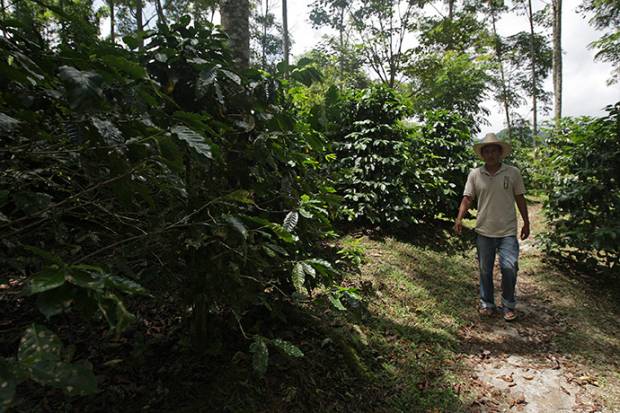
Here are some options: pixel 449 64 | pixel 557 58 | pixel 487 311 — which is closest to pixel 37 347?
pixel 487 311

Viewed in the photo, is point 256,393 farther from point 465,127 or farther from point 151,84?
point 465,127

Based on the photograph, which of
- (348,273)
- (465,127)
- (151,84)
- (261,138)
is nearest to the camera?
(151,84)

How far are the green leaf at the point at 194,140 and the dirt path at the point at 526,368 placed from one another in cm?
267

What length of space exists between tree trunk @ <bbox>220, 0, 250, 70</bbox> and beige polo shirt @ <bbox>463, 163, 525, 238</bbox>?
2861 millimetres

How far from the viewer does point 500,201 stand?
3727 millimetres

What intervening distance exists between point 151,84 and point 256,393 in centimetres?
184

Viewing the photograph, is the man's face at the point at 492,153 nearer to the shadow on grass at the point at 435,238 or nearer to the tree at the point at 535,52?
the shadow on grass at the point at 435,238

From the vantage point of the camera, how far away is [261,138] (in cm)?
190

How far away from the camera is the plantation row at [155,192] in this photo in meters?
0.93

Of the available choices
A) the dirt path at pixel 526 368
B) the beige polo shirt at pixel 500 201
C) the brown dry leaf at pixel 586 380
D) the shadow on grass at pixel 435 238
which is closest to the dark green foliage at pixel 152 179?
the dirt path at pixel 526 368

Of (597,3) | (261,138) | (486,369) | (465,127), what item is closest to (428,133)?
(465,127)

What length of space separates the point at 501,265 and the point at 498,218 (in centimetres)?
51

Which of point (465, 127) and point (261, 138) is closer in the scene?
point (261, 138)

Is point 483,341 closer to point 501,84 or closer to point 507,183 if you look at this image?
point 507,183
